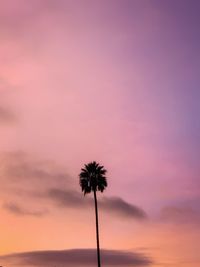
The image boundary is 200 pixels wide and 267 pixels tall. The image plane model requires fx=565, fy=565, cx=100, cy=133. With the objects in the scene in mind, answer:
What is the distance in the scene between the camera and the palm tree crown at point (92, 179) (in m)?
96.4

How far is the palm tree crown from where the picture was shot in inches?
3794

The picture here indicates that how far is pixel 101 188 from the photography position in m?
96.5

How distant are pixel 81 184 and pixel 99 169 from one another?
400cm

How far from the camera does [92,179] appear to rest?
96.4 meters

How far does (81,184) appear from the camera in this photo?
96.4 m

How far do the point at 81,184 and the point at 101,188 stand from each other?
3483 millimetres

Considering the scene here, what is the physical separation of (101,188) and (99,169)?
3.26m
